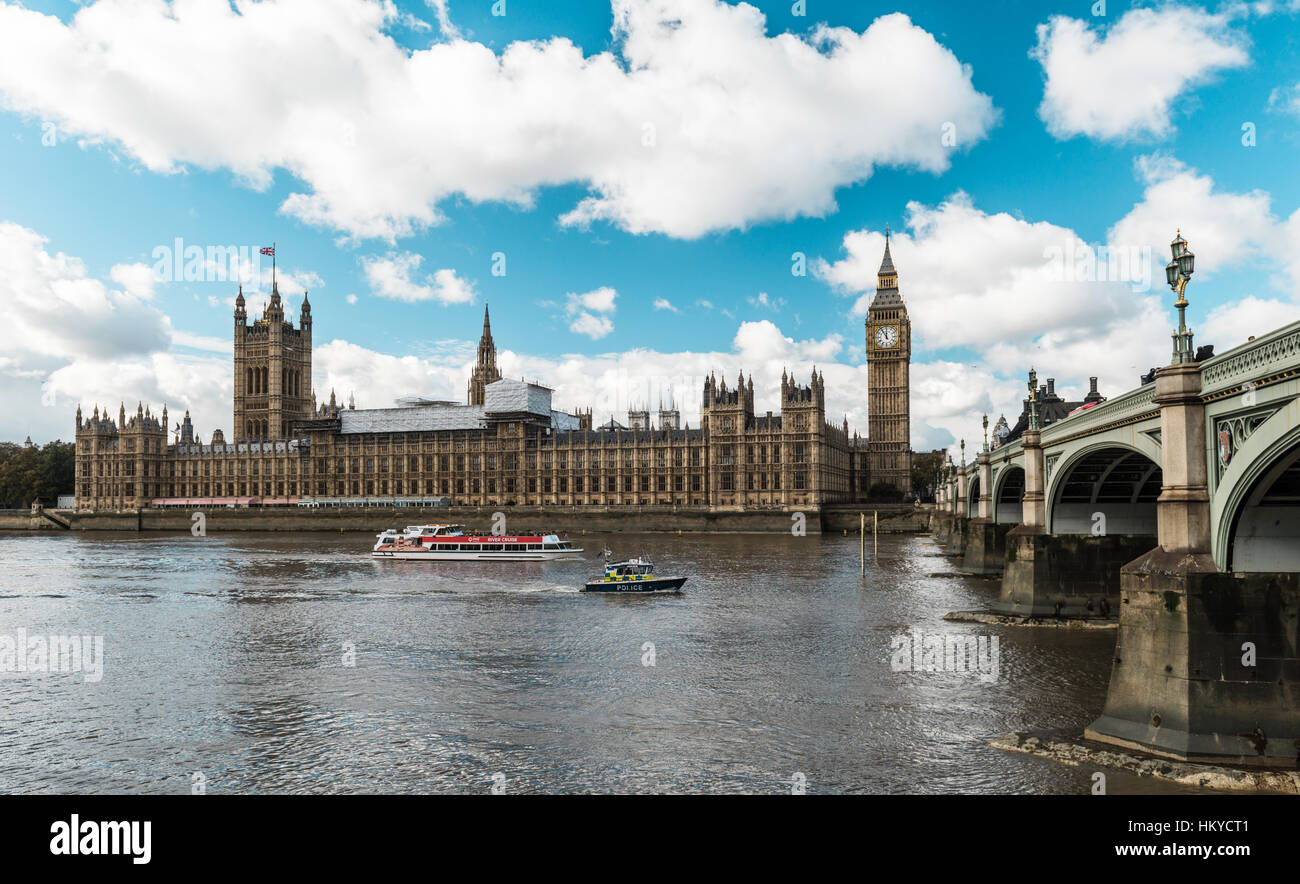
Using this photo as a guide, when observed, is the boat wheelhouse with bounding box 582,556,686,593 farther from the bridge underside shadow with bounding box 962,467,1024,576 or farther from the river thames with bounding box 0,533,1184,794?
the bridge underside shadow with bounding box 962,467,1024,576

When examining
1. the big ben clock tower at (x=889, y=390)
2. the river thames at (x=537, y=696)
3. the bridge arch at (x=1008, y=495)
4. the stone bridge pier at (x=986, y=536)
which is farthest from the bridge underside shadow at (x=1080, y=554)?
the big ben clock tower at (x=889, y=390)

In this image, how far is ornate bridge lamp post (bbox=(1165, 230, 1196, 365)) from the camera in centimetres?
1895

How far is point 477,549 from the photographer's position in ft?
260

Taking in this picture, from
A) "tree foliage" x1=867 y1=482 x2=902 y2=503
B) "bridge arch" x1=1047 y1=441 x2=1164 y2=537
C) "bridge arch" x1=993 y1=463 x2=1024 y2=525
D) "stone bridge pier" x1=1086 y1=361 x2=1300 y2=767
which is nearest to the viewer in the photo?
"stone bridge pier" x1=1086 y1=361 x2=1300 y2=767

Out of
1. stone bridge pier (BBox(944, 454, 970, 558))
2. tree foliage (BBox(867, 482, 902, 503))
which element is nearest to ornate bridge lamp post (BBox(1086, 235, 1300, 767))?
stone bridge pier (BBox(944, 454, 970, 558))

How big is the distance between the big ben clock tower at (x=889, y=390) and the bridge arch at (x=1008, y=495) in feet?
270

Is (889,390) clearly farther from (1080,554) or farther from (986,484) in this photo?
(1080,554)

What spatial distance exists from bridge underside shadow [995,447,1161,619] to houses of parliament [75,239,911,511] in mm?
83642

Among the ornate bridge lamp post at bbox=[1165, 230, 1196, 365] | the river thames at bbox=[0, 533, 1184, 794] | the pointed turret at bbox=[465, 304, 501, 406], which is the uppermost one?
the pointed turret at bbox=[465, 304, 501, 406]

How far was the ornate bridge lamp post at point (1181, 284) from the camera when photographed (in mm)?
→ 18953

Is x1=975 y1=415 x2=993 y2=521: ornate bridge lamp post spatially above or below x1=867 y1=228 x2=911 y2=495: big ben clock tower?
below

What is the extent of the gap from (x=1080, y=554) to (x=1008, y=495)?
25.1 meters
